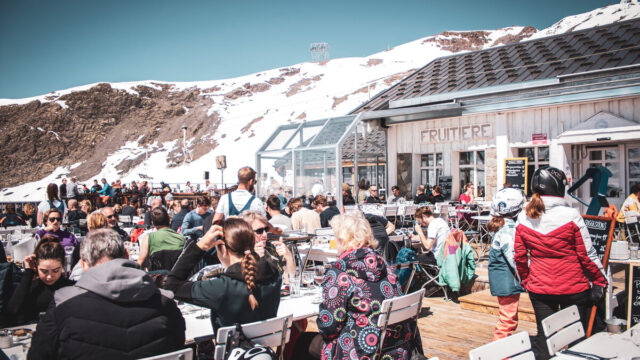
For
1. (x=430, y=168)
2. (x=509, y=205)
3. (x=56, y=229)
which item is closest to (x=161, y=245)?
(x=56, y=229)

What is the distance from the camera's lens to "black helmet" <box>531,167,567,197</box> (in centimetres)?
316

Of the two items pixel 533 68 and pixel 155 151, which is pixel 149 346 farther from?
pixel 155 151

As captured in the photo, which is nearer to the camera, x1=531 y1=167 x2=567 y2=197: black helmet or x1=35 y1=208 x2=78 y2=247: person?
x1=531 y1=167 x2=567 y2=197: black helmet

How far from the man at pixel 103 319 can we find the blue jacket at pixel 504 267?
Result: 2.87 metres

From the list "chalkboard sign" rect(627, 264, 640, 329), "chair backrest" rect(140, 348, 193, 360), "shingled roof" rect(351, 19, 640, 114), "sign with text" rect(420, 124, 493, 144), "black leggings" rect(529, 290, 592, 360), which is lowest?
"chalkboard sign" rect(627, 264, 640, 329)

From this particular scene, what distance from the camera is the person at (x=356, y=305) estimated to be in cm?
257

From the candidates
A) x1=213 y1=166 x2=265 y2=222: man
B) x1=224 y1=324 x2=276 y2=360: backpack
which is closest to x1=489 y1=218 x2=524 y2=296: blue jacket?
x1=213 y1=166 x2=265 y2=222: man

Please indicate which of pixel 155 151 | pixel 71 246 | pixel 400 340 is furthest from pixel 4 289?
pixel 155 151

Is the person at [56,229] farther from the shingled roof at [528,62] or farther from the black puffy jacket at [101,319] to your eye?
the shingled roof at [528,62]

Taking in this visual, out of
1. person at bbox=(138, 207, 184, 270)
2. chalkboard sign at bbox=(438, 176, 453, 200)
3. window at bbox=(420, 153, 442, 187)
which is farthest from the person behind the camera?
window at bbox=(420, 153, 442, 187)

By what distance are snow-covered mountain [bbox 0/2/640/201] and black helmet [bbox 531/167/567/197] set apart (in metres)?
47.3

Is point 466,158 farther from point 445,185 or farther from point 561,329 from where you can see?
point 561,329

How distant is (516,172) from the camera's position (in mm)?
10945

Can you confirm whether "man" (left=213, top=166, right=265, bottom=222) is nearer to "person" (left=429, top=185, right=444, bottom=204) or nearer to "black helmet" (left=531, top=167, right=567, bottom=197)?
"black helmet" (left=531, top=167, right=567, bottom=197)
